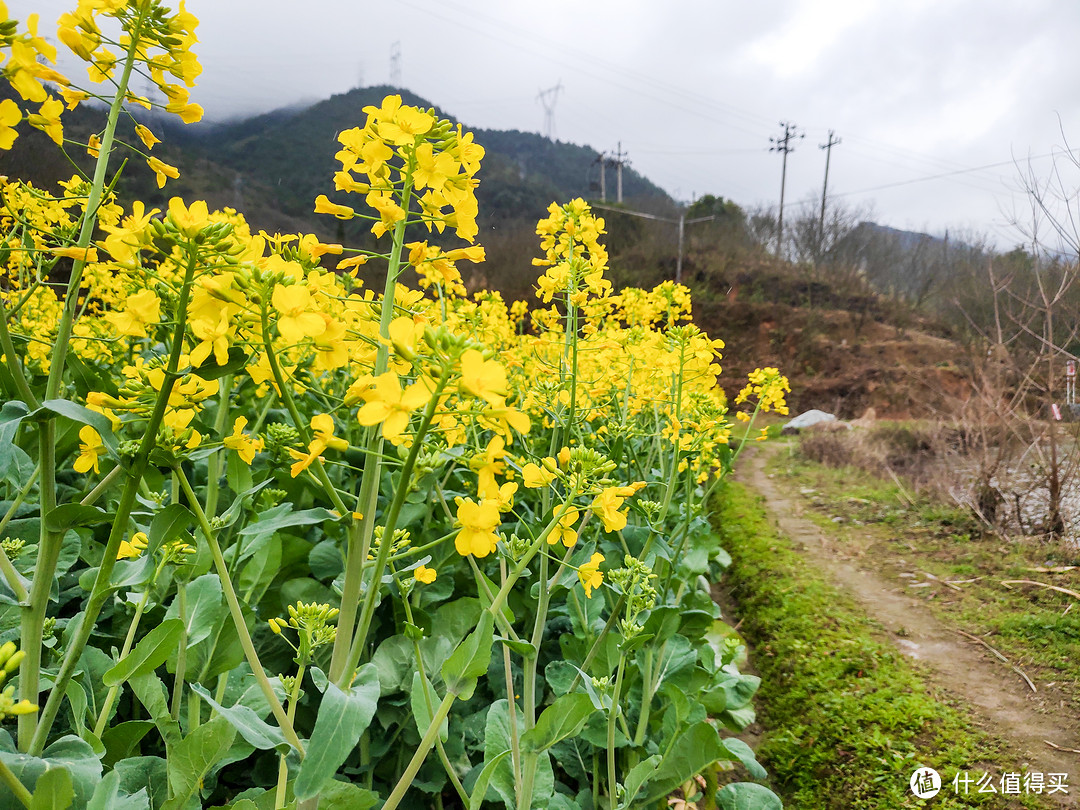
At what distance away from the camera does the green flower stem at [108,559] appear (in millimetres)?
804

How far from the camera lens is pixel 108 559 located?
87 cm

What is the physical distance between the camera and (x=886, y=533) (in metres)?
6.14

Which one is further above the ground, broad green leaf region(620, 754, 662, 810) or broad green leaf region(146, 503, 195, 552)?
broad green leaf region(146, 503, 195, 552)

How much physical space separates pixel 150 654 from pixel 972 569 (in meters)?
5.76

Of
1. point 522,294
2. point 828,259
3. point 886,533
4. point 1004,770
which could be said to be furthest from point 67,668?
point 828,259

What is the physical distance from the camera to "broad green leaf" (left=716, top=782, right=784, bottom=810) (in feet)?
6.55

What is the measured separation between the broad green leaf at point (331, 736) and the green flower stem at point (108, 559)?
13.2 inches

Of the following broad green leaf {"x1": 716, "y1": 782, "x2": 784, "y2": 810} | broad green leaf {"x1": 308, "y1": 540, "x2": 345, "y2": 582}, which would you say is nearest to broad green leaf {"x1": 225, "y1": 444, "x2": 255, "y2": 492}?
broad green leaf {"x1": 308, "y1": 540, "x2": 345, "y2": 582}

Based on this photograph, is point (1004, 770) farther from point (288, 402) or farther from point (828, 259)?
point (828, 259)

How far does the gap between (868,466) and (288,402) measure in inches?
399

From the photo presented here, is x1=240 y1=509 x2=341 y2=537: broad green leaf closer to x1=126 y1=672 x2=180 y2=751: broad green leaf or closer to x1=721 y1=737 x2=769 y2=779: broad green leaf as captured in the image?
x1=126 y1=672 x2=180 y2=751: broad green leaf

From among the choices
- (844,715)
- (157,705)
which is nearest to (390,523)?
(157,705)

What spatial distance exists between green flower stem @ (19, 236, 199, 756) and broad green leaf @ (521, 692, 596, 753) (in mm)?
890

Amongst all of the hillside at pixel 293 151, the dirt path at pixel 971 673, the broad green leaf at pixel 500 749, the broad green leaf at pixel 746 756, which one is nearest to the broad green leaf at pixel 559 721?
the broad green leaf at pixel 500 749
